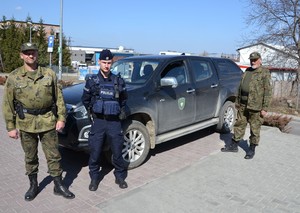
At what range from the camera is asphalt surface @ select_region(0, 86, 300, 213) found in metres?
3.69

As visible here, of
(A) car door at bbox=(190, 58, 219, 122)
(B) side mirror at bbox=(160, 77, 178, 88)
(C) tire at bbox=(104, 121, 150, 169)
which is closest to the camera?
(C) tire at bbox=(104, 121, 150, 169)

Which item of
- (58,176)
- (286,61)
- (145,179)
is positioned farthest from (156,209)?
(286,61)

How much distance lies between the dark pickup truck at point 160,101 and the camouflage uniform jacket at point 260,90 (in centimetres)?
113

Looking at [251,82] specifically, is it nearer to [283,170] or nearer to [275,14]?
[283,170]

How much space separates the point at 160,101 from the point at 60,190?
2.20 meters

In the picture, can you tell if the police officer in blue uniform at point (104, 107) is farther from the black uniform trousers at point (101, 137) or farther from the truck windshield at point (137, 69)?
the truck windshield at point (137, 69)

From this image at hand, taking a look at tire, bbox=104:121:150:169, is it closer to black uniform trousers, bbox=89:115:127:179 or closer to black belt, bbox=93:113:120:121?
black uniform trousers, bbox=89:115:127:179

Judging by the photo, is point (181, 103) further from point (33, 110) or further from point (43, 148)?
point (33, 110)

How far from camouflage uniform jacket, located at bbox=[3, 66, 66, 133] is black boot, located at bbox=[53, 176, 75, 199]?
728 mm

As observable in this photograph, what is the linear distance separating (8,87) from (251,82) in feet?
13.0

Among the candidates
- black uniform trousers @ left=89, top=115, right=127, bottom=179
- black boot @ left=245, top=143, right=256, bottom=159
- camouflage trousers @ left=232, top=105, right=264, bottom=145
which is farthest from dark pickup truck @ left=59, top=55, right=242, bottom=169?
black boot @ left=245, top=143, right=256, bottom=159

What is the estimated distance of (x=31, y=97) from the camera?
353cm

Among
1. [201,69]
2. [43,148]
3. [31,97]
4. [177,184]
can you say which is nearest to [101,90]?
[31,97]

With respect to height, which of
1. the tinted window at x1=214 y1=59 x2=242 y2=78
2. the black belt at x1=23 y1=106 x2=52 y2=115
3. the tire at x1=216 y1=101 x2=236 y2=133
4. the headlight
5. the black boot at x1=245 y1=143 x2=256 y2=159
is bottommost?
the black boot at x1=245 y1=143 x2=256 y2=159
